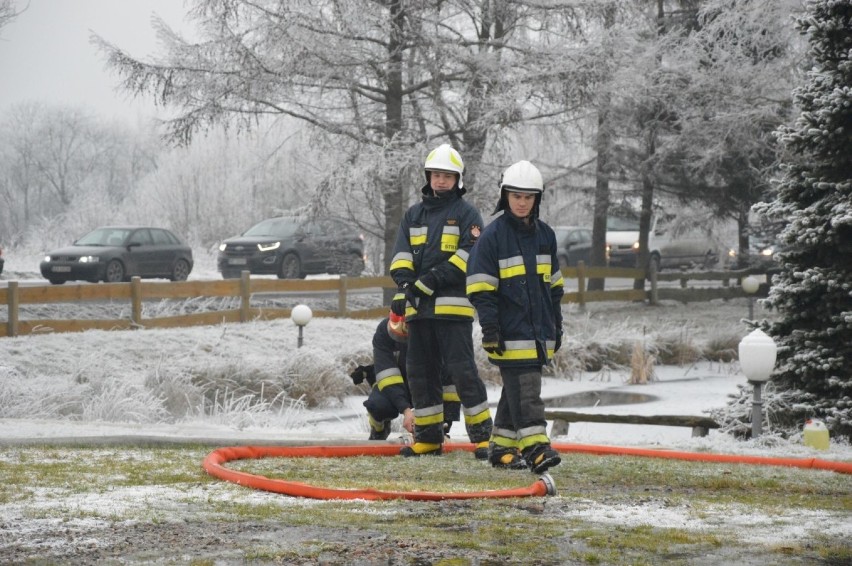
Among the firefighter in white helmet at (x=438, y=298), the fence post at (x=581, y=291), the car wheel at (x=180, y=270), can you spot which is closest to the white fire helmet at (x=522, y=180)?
the firefighter in white helmet at (x=438, y=298)

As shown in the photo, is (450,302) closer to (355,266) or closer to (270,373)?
(270,373)

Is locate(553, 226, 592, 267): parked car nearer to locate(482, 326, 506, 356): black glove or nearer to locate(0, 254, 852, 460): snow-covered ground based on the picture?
locate(0, 254, 852, 460): snow-covered ground

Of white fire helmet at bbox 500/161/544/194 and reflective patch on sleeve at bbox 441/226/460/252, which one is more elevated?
white fire helmet at bbox 500/161/544/194

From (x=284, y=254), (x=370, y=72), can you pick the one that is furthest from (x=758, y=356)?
(x=284, y=254)

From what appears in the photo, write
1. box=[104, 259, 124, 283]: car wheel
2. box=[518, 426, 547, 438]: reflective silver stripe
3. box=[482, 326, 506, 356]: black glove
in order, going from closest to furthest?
1. box=[482, 326, 506, 356]: black glove
2. box=[518, 426, 547, 438]: reflective silver stripe
3. box=[104, 259, 124, 283]: car wheel

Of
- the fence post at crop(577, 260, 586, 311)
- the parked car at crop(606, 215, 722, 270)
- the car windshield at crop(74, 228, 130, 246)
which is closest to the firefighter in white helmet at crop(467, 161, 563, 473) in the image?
the fence post at crop(577, 260, 586, 311)

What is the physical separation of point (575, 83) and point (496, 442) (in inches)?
521

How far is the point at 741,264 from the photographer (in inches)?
1149

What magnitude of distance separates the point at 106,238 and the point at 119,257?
2.89 feet

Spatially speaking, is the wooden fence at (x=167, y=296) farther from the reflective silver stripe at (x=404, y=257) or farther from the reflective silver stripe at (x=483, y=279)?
the reflective silver stripe at (x=483, y=279)

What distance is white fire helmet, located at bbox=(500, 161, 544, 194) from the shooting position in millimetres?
6891

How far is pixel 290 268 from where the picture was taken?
25438 millimetres

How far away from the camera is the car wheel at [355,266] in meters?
24.2

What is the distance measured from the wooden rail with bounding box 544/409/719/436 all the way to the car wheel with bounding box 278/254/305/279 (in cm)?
1520
